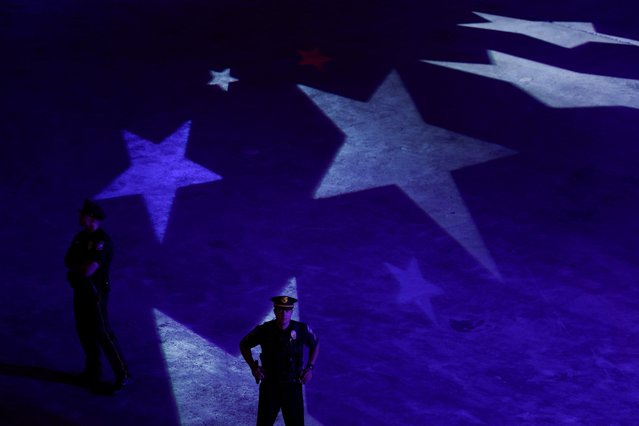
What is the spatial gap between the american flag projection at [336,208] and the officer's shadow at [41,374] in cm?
2

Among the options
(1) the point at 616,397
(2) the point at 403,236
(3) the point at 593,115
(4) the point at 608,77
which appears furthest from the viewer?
Result: (4) the point at 608,77

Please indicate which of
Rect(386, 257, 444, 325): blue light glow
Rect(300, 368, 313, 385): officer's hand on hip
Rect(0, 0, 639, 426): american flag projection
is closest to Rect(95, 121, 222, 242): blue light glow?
Rect(0, 0, 639, 426): american flag projection

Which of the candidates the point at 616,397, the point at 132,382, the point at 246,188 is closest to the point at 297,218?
the point at 246,188

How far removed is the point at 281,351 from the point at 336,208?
3389mm

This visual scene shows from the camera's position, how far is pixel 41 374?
551cm

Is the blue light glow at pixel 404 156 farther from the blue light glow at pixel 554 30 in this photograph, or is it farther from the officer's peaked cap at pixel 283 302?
the blue light glow at pixel 554 30

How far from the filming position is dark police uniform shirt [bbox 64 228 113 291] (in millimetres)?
4996

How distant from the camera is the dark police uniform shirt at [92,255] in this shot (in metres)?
5.00

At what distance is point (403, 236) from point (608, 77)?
5247 millimetres

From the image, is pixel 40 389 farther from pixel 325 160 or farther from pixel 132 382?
pixel 325 160

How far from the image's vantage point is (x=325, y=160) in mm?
8594

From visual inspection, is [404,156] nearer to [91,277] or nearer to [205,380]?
[205,380]

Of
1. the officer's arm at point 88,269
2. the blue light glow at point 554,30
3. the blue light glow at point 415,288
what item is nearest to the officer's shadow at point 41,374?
the officer's arm at point 88,269

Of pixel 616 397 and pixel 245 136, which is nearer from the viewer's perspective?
pixel 616 397
